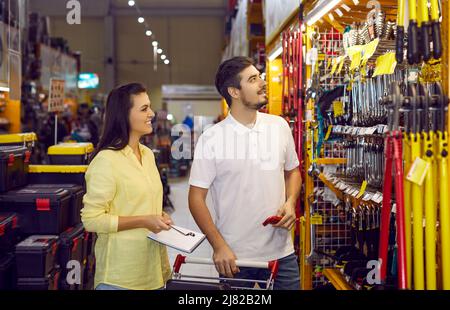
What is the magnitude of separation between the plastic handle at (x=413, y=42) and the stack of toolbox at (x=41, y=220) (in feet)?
9.41

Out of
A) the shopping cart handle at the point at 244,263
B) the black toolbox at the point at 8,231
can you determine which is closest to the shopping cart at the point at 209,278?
the shopping cart handle at the point at 244,263

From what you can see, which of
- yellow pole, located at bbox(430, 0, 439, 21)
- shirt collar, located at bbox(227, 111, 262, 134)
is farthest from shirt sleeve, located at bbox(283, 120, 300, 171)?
yellow pole, located at bbox(430, 0, 439, 21)

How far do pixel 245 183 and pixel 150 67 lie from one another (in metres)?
18.7

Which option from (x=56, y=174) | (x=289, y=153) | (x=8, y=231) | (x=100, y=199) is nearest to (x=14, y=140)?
(x=56, y=174)

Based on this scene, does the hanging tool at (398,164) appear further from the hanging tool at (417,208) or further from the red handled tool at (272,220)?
the red handled tool at (272,220)

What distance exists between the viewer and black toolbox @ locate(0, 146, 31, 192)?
4.00 metres

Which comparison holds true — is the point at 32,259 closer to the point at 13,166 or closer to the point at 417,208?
the point at 13,166

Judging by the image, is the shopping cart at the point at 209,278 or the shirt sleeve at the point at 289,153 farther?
the shirt sleeve at the point at 289,153

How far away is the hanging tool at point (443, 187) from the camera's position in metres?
1.98

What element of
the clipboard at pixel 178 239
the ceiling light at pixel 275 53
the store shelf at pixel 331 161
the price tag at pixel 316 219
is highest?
the ceiling light at pixel 275 53

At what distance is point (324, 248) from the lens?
13.5ft

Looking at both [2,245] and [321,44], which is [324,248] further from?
[2,245]

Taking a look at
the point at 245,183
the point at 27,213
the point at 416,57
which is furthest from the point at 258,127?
the point at 27,213

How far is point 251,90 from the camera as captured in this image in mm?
2586
